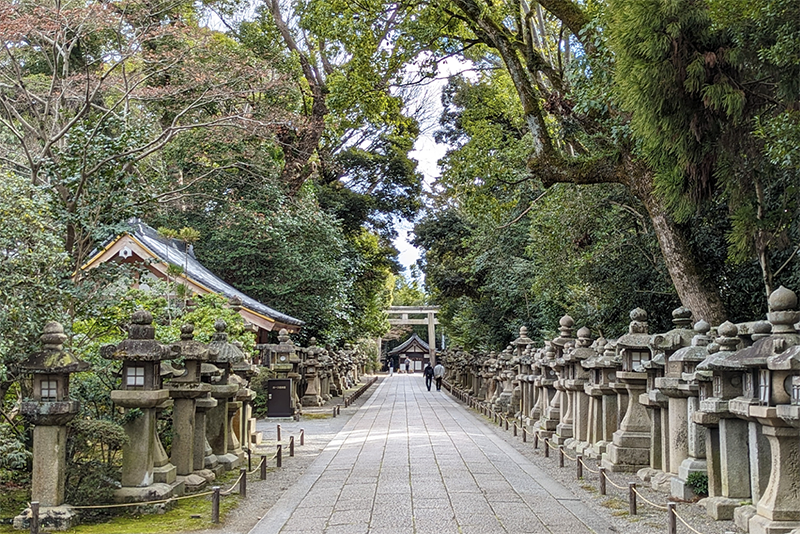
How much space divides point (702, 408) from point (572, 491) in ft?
8.73

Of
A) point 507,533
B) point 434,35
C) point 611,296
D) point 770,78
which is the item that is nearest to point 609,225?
point 611,296

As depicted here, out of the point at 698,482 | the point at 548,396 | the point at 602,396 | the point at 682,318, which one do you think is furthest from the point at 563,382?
the point at 698,482

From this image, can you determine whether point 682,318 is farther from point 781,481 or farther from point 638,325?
point 781,481

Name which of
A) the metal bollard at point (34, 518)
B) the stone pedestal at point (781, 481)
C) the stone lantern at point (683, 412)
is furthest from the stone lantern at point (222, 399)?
the stone pedestal at point (781, 481)

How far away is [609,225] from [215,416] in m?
8.88

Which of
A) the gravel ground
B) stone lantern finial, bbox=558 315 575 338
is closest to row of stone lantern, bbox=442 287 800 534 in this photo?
the gravel ground

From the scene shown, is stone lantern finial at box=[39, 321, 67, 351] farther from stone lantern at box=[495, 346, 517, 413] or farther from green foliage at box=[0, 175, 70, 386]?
stone lantern at box=[495, 346, 517, 413]

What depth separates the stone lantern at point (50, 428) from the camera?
7176mm

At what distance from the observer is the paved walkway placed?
7691 millimetres

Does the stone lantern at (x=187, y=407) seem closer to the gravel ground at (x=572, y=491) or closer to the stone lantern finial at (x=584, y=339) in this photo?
the gravel ground at (x=572, y=491)

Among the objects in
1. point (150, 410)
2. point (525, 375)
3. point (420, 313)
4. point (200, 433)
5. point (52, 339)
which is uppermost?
point (420, 313)

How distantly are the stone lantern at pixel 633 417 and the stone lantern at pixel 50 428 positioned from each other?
7.36 metres

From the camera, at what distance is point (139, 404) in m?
8.29

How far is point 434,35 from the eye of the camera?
51.7ft
